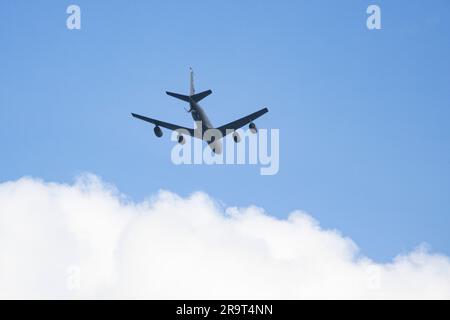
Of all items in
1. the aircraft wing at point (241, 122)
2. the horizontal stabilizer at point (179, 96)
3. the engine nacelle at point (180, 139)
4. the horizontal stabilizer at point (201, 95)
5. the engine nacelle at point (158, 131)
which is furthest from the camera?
the engine nacelle at point (180, 139)

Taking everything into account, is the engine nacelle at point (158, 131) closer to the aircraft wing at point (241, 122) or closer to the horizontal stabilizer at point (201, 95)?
the horizontal stabilizer at point (201, 95)

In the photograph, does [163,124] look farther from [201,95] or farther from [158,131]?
[201,95]

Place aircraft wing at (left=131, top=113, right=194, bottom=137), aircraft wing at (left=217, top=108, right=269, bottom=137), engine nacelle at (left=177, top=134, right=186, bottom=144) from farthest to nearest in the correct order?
engine nacelle at (left=177, top=134, right=186, bottom=144) < aircraft wing at (left=131, top=113, right=194, bottom=137) < aircraft wing at (left=217, top=108, right=269, bottom=137)

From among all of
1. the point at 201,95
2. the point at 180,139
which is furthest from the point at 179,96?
the point at 180,139

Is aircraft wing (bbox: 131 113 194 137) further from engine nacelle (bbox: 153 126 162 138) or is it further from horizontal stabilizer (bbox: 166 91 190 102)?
horizontal stabilizer (bbox: 166 91 190 102)

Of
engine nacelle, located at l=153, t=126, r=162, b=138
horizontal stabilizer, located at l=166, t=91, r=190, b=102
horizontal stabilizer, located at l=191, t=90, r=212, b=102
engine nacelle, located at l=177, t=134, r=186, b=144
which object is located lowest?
engine nacelle, located at l=177, t=134, r=186, b=144

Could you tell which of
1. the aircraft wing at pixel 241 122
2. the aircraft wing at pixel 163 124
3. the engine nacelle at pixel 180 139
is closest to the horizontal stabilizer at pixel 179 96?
the aircraft wing at pixel 163 124

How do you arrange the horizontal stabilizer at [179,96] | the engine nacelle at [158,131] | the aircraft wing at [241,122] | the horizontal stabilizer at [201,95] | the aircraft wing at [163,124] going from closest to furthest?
the horizontal stabilizer at [201,95] < the horizontal stabilizer at [179,96] < the aircraft wing at [241,122] < the aircraft wing at [163,124] < the engine nacelle at [158,131]

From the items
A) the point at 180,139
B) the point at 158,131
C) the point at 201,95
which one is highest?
the point at 201,95

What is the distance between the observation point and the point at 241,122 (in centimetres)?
5953

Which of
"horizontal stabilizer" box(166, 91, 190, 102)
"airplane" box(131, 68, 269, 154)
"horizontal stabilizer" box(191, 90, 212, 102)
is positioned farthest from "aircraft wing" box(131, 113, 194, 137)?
"horizontal stabilizer" box(191, 90, 212, 102)

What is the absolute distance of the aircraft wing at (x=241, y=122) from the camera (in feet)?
189

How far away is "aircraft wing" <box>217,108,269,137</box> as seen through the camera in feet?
189
